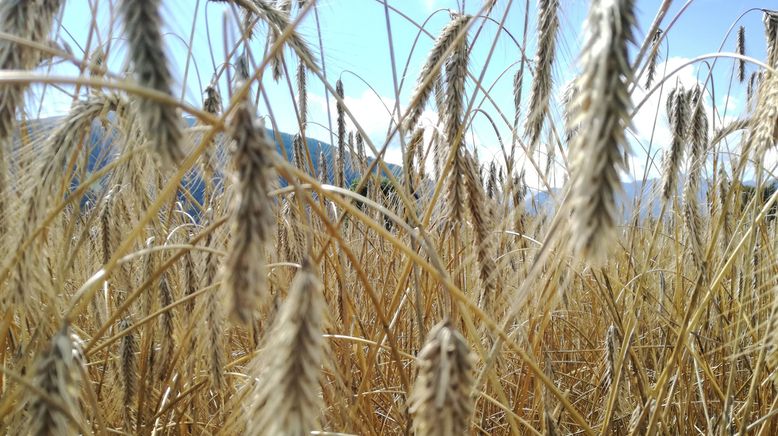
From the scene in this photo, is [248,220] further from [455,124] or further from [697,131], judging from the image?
[697,131]

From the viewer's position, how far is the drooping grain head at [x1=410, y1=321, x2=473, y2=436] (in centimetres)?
72

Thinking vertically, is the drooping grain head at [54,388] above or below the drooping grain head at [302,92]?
below

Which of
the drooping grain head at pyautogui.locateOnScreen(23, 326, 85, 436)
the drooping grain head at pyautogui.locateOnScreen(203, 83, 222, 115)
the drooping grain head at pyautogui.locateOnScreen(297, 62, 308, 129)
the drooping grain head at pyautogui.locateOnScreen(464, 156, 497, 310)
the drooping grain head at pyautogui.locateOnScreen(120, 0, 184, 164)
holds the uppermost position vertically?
the drooping grain head at pyautogui.locateOnScreen(297, 62, 308, 129)

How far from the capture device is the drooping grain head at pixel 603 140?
0.66m

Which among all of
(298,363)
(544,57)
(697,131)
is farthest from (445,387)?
(697,131)

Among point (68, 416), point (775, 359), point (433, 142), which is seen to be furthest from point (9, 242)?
point (775, 359)

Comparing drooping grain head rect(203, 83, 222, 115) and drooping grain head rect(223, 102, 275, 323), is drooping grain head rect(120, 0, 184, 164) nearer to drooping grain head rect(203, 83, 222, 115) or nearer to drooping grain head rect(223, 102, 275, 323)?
drooping grain head rect(223, 102, 275, 323)

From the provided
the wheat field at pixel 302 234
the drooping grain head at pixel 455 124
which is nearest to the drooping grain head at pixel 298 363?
the wheat field at pixel 302 234

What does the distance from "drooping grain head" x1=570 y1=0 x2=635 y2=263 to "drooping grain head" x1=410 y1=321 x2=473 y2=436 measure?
0.69ft

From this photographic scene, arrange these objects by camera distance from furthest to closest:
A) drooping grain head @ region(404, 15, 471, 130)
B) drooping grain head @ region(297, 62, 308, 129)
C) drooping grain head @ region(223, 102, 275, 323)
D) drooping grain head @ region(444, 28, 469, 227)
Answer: drooping grain head @ region(297, 62, 308, 129)
drooping grain head @ region(404, 15, 471, 130)
drooping grain head @ region(444, 28, 469, 227)
drooping grain head @ region(223, 102, 275, 323)

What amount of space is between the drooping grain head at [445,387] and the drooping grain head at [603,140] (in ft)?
0.69

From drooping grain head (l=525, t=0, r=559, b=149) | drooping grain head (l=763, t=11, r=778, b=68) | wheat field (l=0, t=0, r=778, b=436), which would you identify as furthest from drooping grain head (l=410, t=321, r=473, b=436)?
drooping grain head (l=763, t=11, r=778, b=68)

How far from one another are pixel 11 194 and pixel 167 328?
61cm

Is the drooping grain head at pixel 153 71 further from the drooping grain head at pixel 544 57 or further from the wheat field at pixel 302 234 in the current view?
the drooping grain head at pixel 544 57
